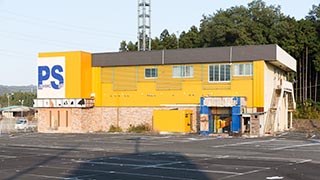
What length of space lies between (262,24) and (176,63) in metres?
26.0

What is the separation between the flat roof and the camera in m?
43.8

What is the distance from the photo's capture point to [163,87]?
157ft

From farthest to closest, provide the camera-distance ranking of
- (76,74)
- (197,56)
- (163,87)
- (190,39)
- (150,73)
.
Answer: (190,39) → (76,74) → (150,73) → (163,87) → (197,56)

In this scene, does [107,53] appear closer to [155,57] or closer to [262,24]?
[155,57]

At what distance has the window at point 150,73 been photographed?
48156 mm

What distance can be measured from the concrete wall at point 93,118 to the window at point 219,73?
5.71 meters

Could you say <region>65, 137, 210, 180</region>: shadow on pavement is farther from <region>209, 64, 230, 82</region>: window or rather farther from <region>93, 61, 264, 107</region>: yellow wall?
<region>209, 64, 230, 82</region>: window

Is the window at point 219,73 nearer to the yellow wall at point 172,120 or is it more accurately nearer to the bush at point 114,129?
the yellow wall at point 172,120

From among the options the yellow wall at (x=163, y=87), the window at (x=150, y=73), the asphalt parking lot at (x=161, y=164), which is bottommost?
the asphalt parking lot at (x=161, y=164)

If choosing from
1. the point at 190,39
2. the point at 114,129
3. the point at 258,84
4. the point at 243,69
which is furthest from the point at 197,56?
the point at 190,39

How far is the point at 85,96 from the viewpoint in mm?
49625

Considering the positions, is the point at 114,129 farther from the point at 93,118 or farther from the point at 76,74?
the point at 76,74

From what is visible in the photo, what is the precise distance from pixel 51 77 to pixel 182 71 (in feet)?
40.1

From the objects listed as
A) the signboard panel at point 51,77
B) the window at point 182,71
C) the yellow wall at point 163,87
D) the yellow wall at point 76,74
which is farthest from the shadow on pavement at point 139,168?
the signboard panel at point 51,77
